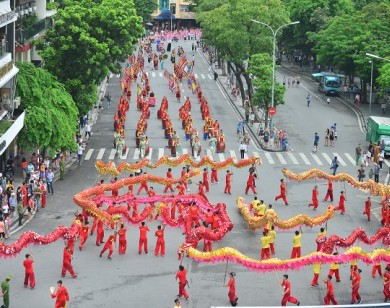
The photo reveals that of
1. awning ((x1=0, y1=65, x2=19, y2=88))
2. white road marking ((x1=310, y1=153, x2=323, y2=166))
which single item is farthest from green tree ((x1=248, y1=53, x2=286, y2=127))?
awning ((x1=0, y1=65, x2=19, y2=88))

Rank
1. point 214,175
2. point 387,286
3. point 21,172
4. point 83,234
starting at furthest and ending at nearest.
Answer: point 21,172
point 214,175
point 83,234
point 387,286

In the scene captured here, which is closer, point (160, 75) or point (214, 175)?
point (214, 175)

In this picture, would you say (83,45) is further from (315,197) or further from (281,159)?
(315,197)

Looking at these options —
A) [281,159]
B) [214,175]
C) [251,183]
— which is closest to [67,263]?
[251,183]

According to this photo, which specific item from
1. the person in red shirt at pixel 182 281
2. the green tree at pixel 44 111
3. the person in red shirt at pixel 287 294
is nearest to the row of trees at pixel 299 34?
the green tree at pixel 44 111

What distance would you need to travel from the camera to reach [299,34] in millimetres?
97812

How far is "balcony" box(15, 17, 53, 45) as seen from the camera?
5606 centimetres

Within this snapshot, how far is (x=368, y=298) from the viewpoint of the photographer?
29953 mm

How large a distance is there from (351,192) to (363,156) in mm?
7988

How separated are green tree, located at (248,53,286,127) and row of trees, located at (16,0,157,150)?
337 inches

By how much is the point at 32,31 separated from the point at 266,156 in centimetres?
1697

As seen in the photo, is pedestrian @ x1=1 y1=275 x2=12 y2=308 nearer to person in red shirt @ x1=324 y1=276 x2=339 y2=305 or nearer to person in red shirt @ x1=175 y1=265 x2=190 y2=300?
person in red shirt @ x1=175 y1=265 x2=190 y2=300

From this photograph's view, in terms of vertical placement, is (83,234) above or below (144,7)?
below

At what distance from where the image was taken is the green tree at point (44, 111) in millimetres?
47000
